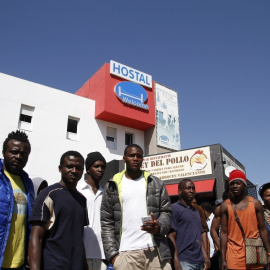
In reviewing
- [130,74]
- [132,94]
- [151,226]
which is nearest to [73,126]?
[132,94]

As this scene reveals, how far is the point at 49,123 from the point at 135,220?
57.0 ft

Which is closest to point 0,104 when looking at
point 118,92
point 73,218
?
point 118,92

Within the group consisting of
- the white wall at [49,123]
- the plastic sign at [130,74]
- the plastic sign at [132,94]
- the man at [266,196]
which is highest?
the plastic sign at [130,74]

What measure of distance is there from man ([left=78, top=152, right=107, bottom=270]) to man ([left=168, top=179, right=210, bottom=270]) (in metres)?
1.05

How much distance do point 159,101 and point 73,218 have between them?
22.2 meters

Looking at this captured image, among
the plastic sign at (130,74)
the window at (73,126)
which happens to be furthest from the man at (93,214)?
the plastic sign at (130,74)

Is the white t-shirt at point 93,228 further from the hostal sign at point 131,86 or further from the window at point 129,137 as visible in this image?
the window at point 129,137

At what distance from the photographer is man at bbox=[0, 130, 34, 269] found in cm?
263

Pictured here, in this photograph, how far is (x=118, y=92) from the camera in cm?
2219

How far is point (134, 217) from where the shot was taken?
328cm

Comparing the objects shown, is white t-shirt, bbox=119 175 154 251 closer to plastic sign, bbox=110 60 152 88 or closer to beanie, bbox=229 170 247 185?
beanie, bbox=229 170 247 185

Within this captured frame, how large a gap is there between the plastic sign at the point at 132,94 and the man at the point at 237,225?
18.7m

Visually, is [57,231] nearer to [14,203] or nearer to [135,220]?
[14,203]

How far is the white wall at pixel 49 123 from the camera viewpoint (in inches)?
712
